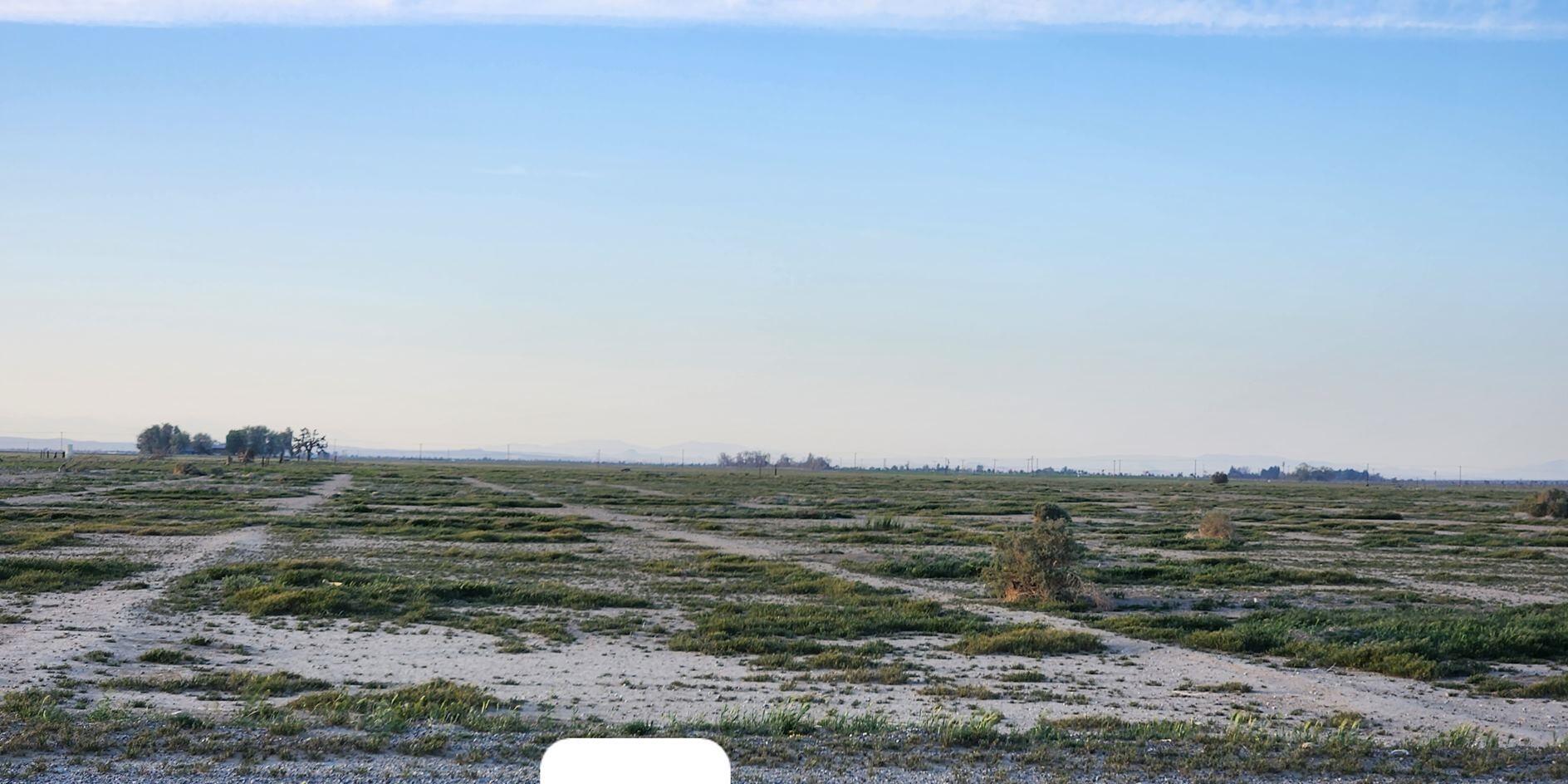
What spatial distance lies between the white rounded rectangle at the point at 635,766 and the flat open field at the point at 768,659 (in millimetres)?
9036

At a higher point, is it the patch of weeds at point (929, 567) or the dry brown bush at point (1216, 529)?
the dry brown bush at point (1216, 529)

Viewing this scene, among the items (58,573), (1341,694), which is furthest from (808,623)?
(58,573)

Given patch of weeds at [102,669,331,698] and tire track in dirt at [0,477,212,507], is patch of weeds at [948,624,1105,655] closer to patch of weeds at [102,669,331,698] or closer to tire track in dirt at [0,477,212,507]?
patch of weeds at [102,669,331,698]

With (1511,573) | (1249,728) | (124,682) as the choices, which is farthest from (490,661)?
(1511,573)

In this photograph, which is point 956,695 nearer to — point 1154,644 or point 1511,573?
point 1154,644

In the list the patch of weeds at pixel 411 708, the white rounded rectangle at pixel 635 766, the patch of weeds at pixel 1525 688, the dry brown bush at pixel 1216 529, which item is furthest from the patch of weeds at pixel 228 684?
the dry brown bush at pixel 1216 529

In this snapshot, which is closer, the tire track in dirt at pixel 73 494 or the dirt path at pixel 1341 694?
the dirt path at pixel 1341 694

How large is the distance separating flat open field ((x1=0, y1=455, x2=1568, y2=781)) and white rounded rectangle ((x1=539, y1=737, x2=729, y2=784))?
29.6 feet

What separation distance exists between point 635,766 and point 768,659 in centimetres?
1569

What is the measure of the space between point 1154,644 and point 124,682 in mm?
16026

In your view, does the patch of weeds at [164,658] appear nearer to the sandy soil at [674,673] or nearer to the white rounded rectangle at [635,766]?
the sandy soil at [674,673]

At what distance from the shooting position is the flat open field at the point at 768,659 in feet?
36.6

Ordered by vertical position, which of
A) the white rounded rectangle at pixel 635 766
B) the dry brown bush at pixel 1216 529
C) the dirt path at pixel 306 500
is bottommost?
the dirt path at pixel 306 500

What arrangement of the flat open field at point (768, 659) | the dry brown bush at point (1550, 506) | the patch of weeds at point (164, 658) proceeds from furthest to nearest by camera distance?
the dry brown bush at point (1550, 506) → the patch of weeds at point (164, 658) → the flat open field at point (768, 659)
